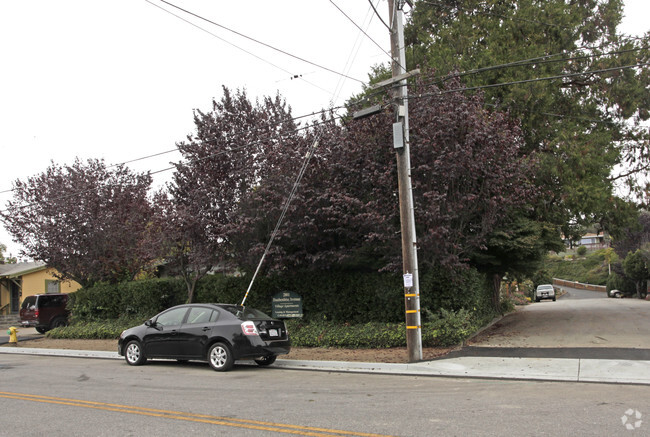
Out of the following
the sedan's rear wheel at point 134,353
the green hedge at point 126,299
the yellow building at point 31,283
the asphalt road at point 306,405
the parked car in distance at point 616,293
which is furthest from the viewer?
the parked car in distance at point 616,293

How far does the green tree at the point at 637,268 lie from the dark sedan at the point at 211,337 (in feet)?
121

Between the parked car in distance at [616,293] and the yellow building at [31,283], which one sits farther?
the parked car in distance at [616,293]

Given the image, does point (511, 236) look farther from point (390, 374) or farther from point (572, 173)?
point (390, 374)

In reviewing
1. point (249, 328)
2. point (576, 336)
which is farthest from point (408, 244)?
point (576, 336)

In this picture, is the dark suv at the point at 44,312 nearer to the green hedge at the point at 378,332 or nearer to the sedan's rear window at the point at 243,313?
the green hedge at the point at 378,332

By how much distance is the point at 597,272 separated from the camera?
224 ft

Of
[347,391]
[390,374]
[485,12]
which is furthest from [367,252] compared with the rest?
[485,12]

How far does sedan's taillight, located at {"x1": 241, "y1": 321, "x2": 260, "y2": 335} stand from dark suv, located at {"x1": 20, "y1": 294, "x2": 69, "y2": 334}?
1726 cm

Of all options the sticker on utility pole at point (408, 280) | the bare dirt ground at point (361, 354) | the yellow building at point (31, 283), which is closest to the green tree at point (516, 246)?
the sticker on utility pole at point (408, 280)

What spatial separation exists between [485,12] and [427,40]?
7.52 ft

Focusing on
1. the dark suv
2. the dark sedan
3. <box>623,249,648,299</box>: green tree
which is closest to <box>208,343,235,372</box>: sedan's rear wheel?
the dark sedan

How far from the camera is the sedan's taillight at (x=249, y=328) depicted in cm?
1086

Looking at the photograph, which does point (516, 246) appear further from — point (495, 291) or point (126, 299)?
point (126, 299)

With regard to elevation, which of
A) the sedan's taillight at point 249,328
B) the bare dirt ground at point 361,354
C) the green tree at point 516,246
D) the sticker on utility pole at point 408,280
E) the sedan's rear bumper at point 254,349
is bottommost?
the bare dirt ground at point 361,354
